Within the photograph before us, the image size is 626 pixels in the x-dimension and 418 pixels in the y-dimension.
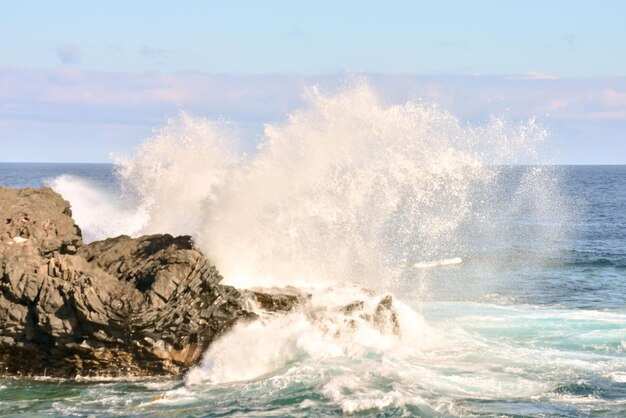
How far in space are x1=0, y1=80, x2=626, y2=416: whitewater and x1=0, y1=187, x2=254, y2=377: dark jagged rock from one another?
0.52 meters

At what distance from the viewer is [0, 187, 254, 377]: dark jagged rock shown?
58.2ft

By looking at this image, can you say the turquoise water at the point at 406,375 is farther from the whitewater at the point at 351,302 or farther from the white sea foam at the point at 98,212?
the white sea foam at the point at 98,212

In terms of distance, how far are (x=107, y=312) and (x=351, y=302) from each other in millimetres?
5263

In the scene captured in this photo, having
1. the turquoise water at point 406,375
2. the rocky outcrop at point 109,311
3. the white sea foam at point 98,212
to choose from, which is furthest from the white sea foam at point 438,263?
the rocky outcrop at point 109,311

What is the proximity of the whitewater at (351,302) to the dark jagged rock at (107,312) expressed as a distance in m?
0.52

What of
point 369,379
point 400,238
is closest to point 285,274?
point 369,379

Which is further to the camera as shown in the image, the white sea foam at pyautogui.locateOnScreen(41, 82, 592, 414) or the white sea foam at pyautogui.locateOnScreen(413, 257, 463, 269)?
the white sea foam at pyautogui.locateOnScreen(413, 257, 463, 269)

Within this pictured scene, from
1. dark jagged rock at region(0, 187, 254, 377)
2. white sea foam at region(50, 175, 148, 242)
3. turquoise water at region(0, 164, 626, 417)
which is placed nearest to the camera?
turquoise water at region(0, 164, 626, 417)

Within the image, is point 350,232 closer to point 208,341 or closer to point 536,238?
point 208,341

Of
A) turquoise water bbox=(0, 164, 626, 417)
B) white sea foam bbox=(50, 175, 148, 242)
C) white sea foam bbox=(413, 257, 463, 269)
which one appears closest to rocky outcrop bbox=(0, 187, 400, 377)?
turquoise water bbox=(0, 164, 626, 417)

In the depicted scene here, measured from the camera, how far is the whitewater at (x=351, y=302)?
54.6ft

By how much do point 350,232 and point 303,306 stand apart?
31.6 feet

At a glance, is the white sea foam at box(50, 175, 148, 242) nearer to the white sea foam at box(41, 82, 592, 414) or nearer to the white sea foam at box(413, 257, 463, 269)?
the white sea foam at box(41, 82, 592, 414)

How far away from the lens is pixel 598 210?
7281cm
